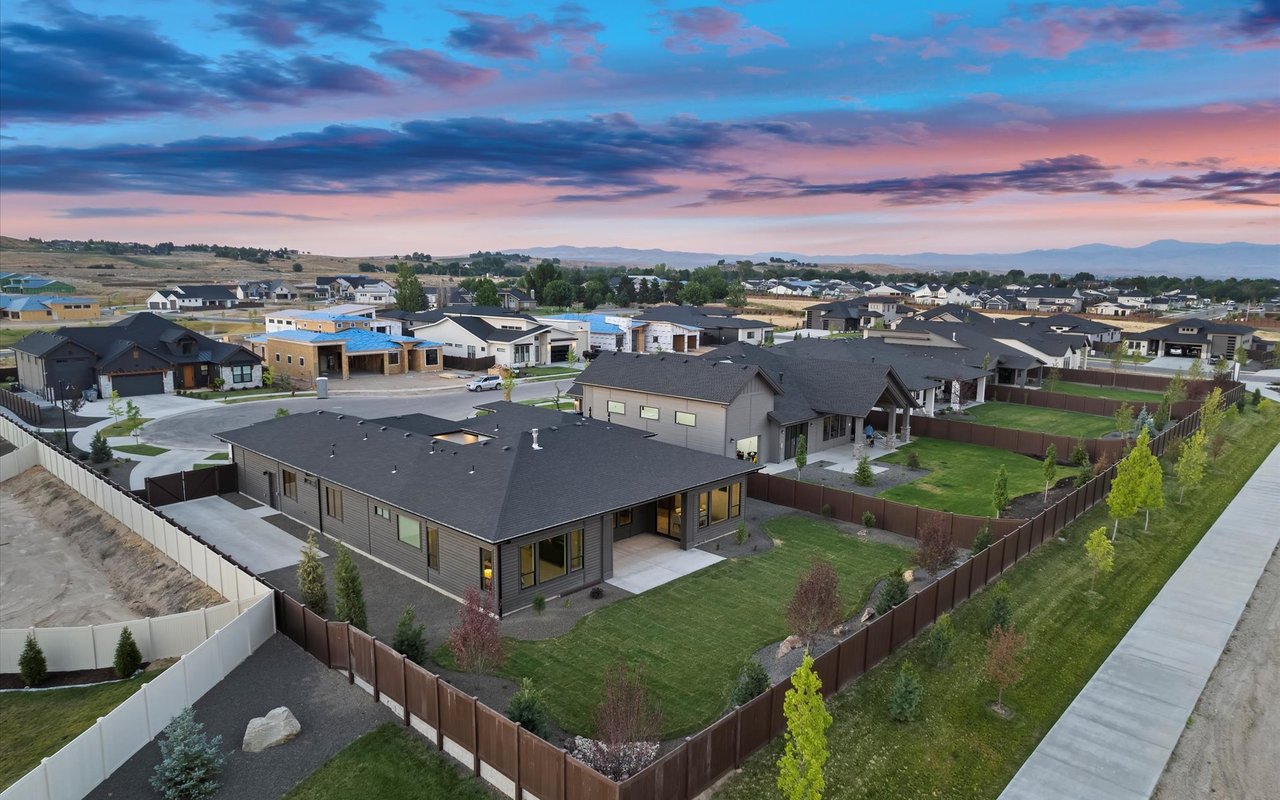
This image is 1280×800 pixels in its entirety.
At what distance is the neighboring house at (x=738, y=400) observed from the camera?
3881cm

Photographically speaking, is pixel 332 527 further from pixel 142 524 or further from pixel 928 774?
pixel 928 774

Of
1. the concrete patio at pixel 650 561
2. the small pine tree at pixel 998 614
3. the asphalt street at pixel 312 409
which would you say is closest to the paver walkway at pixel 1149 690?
the small pine tree at pixel 998 614

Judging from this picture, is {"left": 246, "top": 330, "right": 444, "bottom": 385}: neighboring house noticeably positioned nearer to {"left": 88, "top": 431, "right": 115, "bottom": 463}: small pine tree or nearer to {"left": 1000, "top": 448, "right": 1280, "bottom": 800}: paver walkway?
{"left": 88, "top": 431, "right": 115, "bottom": 463}: small pine tree

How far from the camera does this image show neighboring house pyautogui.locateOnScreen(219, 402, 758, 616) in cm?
2239

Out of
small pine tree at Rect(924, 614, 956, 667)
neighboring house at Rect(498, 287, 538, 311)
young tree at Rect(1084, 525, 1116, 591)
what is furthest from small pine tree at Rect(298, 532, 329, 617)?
neighboring house at Rect(498, 287, 538, 311)

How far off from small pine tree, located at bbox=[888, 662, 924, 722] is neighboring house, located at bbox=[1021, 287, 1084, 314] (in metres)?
163

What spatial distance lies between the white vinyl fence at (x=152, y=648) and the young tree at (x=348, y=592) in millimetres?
2463

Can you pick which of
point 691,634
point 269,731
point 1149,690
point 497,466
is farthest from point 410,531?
point 1149,690

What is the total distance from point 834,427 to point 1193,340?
71.8 metres

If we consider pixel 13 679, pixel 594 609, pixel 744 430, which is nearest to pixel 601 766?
pixel 594 609

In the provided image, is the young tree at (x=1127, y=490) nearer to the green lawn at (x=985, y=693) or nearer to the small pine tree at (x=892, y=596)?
the green lawn at (x=985, y=693)

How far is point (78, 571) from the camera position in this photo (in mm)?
26922

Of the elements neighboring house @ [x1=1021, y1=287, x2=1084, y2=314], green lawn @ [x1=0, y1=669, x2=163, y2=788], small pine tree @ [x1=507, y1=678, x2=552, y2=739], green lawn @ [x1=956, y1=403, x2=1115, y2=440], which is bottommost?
green lawn @ [x1=0, y1=669, x2=163, y2=788]

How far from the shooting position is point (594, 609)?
Answer: 885 inches
